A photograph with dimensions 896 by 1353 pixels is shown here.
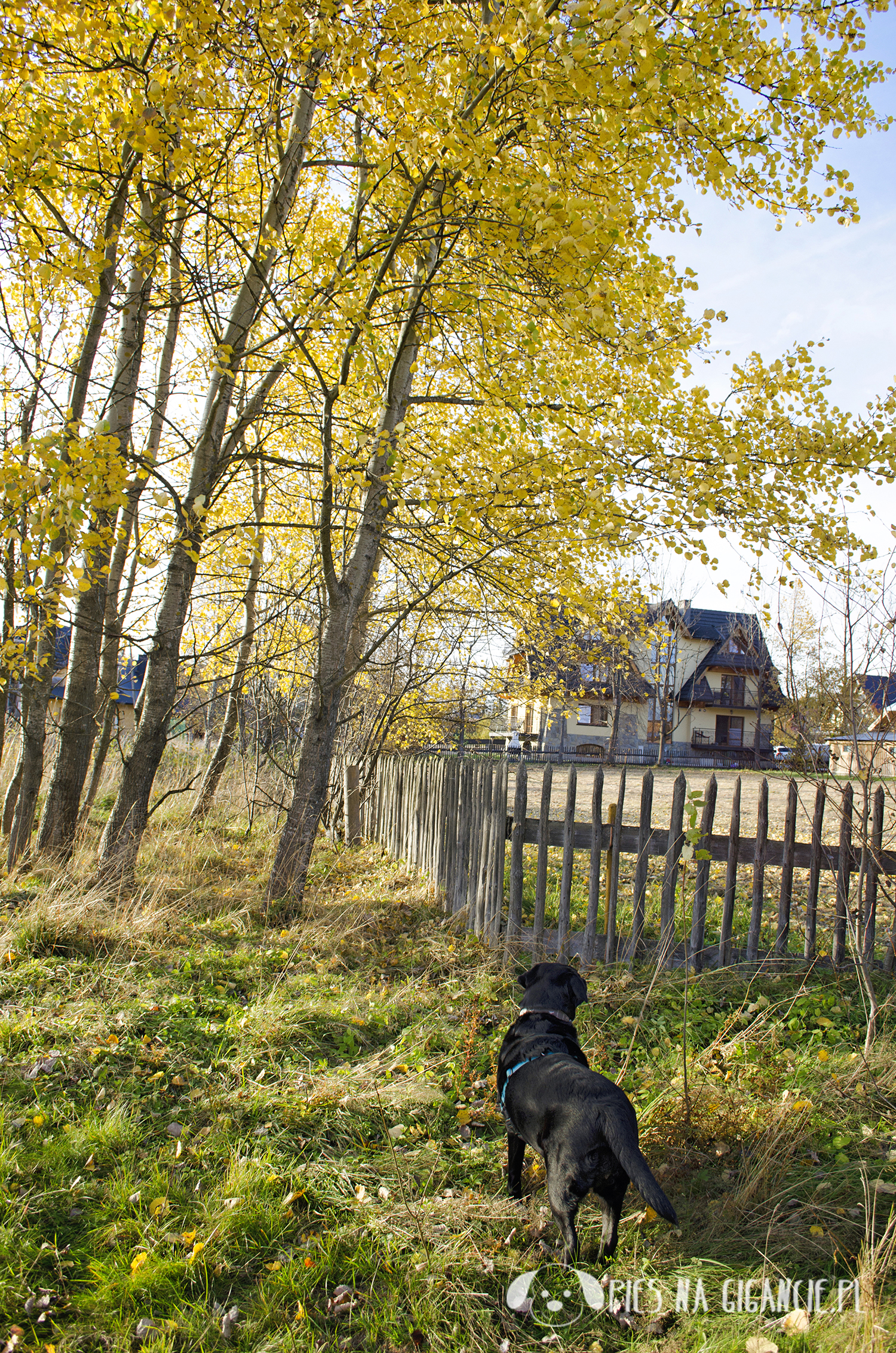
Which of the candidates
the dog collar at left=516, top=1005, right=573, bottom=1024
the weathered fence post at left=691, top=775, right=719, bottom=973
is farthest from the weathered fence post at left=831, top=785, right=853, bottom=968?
the dog collar at left=516, top=1005, right=573, bottom=1024

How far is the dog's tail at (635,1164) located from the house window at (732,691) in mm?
39293

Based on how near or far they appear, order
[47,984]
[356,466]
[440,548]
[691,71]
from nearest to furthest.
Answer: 1. [691,71]
2. [47,984]
3. [356,466]
4. [440,548]

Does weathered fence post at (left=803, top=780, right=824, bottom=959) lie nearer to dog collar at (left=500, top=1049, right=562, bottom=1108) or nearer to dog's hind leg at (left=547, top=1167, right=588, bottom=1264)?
dog collar at (left=500, top=1049, right=562, bottom=1108)

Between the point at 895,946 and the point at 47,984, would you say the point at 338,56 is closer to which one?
the point at 47,984

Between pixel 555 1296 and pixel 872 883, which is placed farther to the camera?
pixel 872 883

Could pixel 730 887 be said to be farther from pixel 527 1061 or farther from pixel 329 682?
pixel 329 682

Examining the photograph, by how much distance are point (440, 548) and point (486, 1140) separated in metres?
3.92

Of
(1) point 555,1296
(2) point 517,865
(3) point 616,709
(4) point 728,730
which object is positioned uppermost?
(3) point 616,709

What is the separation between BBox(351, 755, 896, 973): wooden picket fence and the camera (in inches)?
158

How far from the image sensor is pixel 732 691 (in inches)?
1528

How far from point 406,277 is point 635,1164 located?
744cm

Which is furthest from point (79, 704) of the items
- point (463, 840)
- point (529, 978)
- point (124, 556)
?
point (529, 978)

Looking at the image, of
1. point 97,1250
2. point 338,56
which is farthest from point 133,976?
point 338,56

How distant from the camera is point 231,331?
574cm
